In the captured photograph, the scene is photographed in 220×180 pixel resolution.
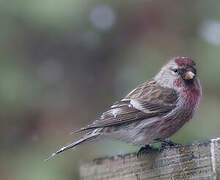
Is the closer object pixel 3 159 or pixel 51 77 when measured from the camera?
pixel 3 159

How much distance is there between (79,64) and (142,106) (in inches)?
96.3

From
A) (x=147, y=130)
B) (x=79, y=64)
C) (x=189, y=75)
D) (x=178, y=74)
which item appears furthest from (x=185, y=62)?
(x=79, y=64)

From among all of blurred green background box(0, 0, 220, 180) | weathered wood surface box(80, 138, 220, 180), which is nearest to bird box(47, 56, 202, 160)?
blurred green background box(0, 0, 220, 180)

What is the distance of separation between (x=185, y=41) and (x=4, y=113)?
7.04ft

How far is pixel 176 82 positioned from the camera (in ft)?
16.1

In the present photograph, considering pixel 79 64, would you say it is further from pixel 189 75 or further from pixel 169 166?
pixel 169 166

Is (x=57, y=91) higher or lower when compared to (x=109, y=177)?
higher

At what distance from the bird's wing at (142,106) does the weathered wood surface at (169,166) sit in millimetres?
1036

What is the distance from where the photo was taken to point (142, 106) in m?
4.69

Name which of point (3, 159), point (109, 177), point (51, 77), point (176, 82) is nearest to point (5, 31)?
point (51, 77)

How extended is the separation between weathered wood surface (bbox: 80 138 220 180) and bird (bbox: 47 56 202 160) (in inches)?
37.6

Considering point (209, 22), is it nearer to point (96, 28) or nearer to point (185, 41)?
point (185, 41)

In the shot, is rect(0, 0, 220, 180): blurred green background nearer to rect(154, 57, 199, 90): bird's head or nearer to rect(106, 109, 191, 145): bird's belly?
rect(154, 57, 199, 90): bird's head

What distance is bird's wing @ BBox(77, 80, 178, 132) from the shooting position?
178 inches
